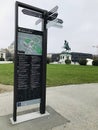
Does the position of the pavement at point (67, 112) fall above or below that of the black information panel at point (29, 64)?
below

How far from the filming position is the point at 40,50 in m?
4.18

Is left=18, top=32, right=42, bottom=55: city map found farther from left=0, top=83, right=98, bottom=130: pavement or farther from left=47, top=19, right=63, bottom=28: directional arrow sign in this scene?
left=0, top=83, right=98, bottom=130: pavement

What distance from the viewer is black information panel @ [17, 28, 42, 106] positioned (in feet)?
12.4

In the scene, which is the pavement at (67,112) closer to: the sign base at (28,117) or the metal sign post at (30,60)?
the sign base at (28,117)

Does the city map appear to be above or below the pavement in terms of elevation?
above

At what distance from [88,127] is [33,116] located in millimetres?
1422

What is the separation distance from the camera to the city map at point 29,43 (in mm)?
3754

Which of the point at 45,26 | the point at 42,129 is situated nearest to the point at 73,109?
the point at 42,129

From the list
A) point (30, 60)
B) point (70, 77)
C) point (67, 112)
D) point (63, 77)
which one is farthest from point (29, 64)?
point (70, 77)

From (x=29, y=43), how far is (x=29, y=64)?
524 millimetres

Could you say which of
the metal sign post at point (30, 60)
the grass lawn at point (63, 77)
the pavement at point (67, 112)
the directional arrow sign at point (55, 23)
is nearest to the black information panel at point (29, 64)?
the metal sign post at point (30, 60)

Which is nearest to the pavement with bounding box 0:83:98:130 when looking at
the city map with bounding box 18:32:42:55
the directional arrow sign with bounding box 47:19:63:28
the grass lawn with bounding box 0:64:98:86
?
the city map with bounding box 18:32:42:55

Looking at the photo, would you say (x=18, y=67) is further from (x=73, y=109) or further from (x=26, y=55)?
(x=73, y=109)

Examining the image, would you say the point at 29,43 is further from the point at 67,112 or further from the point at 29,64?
the point at 67,112
